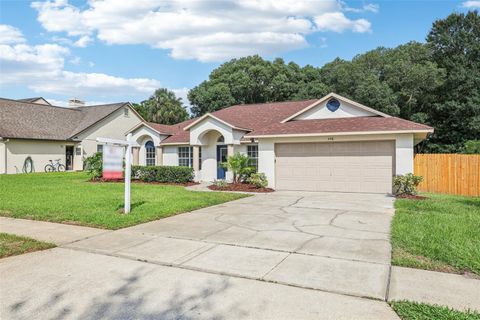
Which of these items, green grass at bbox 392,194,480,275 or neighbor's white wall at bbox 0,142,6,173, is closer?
green grass at bbox 392,194,480,275

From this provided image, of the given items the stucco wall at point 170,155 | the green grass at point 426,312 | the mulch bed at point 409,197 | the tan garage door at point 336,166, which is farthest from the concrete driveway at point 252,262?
the stucco wall at point 170,155

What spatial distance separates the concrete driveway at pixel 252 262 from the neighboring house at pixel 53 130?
73.7 ft

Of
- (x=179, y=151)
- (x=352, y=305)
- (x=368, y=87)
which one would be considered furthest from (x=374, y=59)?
(x=352, y=305)

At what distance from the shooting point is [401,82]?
1352 inches

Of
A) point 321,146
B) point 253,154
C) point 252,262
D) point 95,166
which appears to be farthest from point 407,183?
point 95,166

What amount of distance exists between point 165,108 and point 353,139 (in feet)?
112

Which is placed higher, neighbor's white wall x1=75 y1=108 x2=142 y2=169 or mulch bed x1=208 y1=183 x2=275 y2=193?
neighbor's white wall x1=75 y1=108 x2=142 y2=169

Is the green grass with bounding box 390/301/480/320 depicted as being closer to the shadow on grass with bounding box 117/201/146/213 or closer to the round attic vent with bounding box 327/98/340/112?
the shadow on grass with bounding box 117/201/146/213

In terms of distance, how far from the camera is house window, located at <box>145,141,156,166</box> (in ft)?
76.6

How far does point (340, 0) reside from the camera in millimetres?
14273

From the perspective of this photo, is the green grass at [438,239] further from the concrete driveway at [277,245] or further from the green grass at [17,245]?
the green grass at [17,245]

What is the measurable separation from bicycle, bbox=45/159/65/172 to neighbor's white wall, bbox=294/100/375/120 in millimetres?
20735

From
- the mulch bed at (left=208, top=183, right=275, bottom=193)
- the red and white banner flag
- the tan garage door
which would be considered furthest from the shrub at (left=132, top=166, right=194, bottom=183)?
the red and white banner flag

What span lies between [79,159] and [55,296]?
28.9 m
